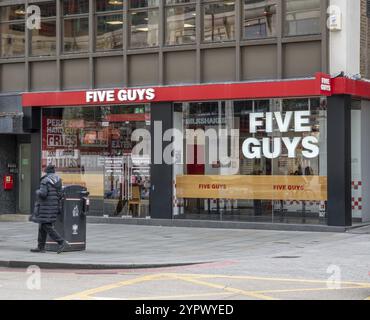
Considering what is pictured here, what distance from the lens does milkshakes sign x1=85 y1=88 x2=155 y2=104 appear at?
21.2 metres

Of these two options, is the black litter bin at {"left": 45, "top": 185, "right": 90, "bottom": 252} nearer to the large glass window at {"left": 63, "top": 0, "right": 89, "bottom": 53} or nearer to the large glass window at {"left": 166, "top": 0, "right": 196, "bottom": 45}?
the large glass window at {"left": 166, "top": 0, "right": 196, "bottom": 45}

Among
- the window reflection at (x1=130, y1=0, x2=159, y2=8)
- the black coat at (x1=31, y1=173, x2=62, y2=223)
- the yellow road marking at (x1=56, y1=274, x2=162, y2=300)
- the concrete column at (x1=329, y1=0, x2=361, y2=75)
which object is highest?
the window reflection at (x1=130, y1=0, x2=159, y2=8)

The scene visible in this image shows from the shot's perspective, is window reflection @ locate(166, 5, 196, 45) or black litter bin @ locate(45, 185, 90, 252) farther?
window reflection @ locate(166, 5, 196, 45)

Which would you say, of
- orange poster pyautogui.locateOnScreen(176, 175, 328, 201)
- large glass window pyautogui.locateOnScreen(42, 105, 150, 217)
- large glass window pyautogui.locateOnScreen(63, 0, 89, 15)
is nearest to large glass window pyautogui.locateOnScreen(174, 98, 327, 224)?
orange poster pyautogui.locateOnScreen(176, 175, 328, 201)

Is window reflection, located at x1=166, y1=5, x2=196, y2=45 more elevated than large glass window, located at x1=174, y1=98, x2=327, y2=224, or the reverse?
window reflection, located at x1=166, y1=5, x2=196, y2=45

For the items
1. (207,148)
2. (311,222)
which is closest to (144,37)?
(207,148)

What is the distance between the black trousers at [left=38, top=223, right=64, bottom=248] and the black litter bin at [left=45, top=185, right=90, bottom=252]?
0.19m

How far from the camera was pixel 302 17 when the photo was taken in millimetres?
19438

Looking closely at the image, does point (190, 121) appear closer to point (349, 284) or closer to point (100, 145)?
point (100, 145)

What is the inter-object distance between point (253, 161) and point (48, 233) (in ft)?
23.2

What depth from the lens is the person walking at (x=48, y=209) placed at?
48.6 feet

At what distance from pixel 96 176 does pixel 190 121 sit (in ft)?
11.9

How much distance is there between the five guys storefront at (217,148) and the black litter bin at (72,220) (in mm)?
5884

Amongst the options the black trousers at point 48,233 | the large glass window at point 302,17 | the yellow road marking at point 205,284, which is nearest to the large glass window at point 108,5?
the large glass window at point 302,17
